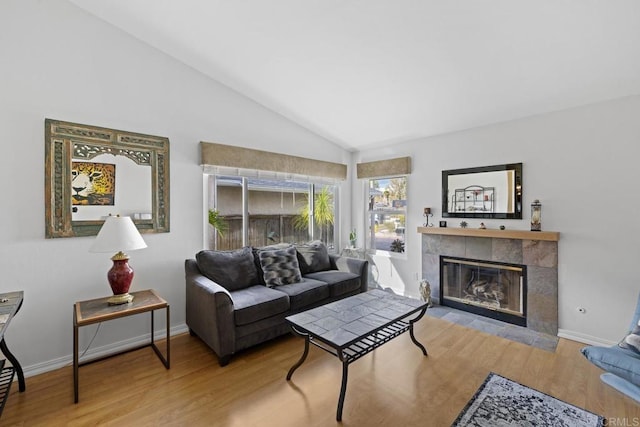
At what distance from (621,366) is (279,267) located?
2826 mm

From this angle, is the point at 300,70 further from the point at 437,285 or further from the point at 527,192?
the point at 437,285

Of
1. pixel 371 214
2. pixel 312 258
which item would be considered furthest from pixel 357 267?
pixel 371 214

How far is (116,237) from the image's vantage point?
86.1 inches

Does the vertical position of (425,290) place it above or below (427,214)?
below

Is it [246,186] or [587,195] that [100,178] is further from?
[587,195]

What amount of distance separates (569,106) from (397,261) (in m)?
Answer: 2.69

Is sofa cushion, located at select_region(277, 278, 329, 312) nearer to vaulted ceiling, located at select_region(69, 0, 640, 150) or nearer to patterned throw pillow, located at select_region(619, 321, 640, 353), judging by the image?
vaulted ceiling, located at select_region(69, 0, 640, 150)

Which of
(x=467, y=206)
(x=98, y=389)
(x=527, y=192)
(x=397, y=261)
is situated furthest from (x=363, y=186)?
(x=98, y=389)

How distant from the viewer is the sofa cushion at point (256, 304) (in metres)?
2.46

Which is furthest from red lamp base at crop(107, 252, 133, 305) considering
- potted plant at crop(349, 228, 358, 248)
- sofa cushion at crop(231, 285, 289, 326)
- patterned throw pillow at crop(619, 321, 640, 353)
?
patterned throw pillow at crop(619, 321, 640, 353)

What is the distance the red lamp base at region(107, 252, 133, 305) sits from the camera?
230 cm

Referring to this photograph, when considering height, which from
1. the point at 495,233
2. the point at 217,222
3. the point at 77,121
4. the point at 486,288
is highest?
the point at 77,121

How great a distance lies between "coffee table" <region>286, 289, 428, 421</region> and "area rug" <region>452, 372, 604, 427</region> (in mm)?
617

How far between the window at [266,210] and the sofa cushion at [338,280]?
0.87 m
